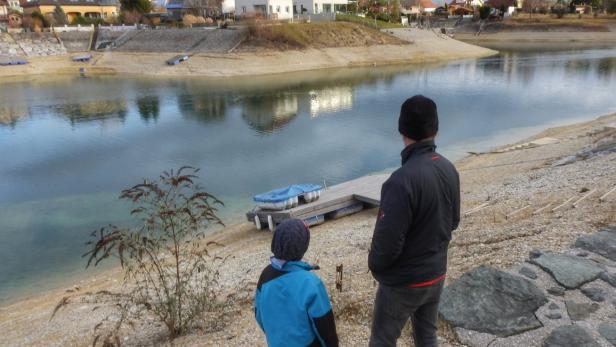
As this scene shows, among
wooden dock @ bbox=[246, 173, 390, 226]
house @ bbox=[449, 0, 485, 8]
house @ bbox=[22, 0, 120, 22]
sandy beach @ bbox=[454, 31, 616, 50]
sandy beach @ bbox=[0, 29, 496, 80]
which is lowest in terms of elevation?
wooden dock @ bbox=[246, 173, 390, 226]

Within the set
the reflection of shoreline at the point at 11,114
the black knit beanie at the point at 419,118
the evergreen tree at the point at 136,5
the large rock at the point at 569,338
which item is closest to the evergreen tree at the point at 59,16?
the evergreen tree at the point at 136,5

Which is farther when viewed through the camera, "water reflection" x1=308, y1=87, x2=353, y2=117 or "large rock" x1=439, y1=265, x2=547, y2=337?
"water reflection" x1=308, y1=87, x2=353, y2=117

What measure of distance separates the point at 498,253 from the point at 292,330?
4114mm

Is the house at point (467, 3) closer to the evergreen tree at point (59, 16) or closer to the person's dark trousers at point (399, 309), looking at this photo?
the evergreen tree at point (59, 16)

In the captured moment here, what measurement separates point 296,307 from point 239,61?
5096 cm

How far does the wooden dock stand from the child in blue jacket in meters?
8.40

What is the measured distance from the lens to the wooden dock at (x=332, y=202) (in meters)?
11.7

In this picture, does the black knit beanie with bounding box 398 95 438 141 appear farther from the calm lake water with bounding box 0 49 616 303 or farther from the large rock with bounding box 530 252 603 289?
the calm lake water with bounding box 0 49 616 303

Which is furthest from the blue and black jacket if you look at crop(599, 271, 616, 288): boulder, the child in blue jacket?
crop(599, 271, 616, 288): boulder

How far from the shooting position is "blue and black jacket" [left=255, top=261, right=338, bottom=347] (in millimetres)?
3105

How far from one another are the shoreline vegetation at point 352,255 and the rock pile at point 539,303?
33 cm

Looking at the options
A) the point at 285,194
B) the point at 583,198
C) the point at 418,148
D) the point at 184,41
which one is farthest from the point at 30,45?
the point at 418,148

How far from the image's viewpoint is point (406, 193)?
2996 millimetres

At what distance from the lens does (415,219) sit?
3.12m
